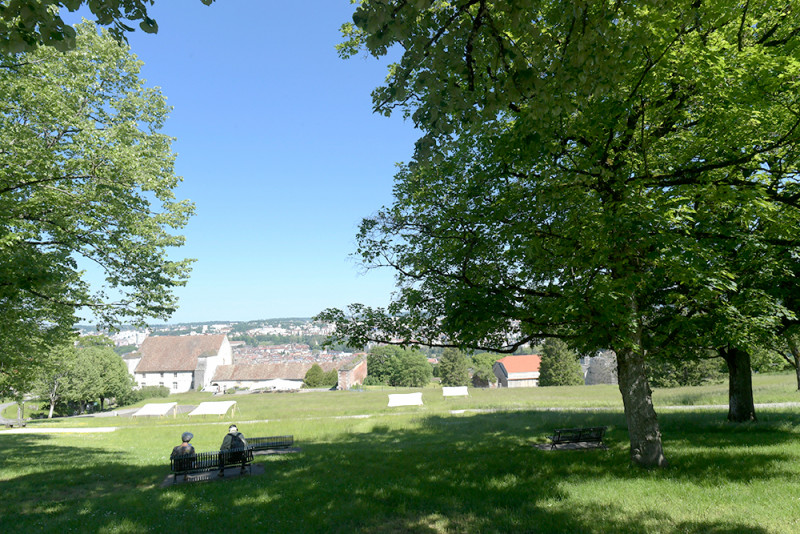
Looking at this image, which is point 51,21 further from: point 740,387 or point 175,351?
point 175,351

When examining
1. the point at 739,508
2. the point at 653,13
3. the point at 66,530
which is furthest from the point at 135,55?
the point at 739,508

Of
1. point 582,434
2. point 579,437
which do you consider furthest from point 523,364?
point 579,437

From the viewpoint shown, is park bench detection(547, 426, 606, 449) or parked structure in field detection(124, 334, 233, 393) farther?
parked structure in field detection(124, 334, 233, 393)

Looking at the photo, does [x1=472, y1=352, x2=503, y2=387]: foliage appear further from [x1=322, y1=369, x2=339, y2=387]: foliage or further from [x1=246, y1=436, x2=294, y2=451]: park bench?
[x1=246, y1=436, x2=294, y2=451]: park bench

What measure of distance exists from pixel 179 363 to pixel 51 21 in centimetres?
10386

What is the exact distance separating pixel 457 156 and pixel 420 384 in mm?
95320

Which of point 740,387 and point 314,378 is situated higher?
point 740,387

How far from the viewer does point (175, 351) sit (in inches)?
3853

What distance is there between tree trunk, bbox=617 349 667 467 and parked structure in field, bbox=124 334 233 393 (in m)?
97.2

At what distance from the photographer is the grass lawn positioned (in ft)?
24.3

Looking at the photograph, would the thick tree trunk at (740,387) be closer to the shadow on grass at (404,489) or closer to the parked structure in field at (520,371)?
A: the shadow on grass at (404,489)

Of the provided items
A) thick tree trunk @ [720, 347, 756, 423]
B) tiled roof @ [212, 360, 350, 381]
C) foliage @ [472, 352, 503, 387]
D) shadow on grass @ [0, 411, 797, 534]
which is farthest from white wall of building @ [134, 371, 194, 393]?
thick tree trunk @ [720, 347, 756, 423]

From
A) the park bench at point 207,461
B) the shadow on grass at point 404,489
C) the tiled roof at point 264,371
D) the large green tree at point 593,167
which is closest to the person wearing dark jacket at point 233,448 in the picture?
the park bench at point 207,461

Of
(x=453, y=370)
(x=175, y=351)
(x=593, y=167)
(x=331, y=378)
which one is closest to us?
(x=593, y=167)
